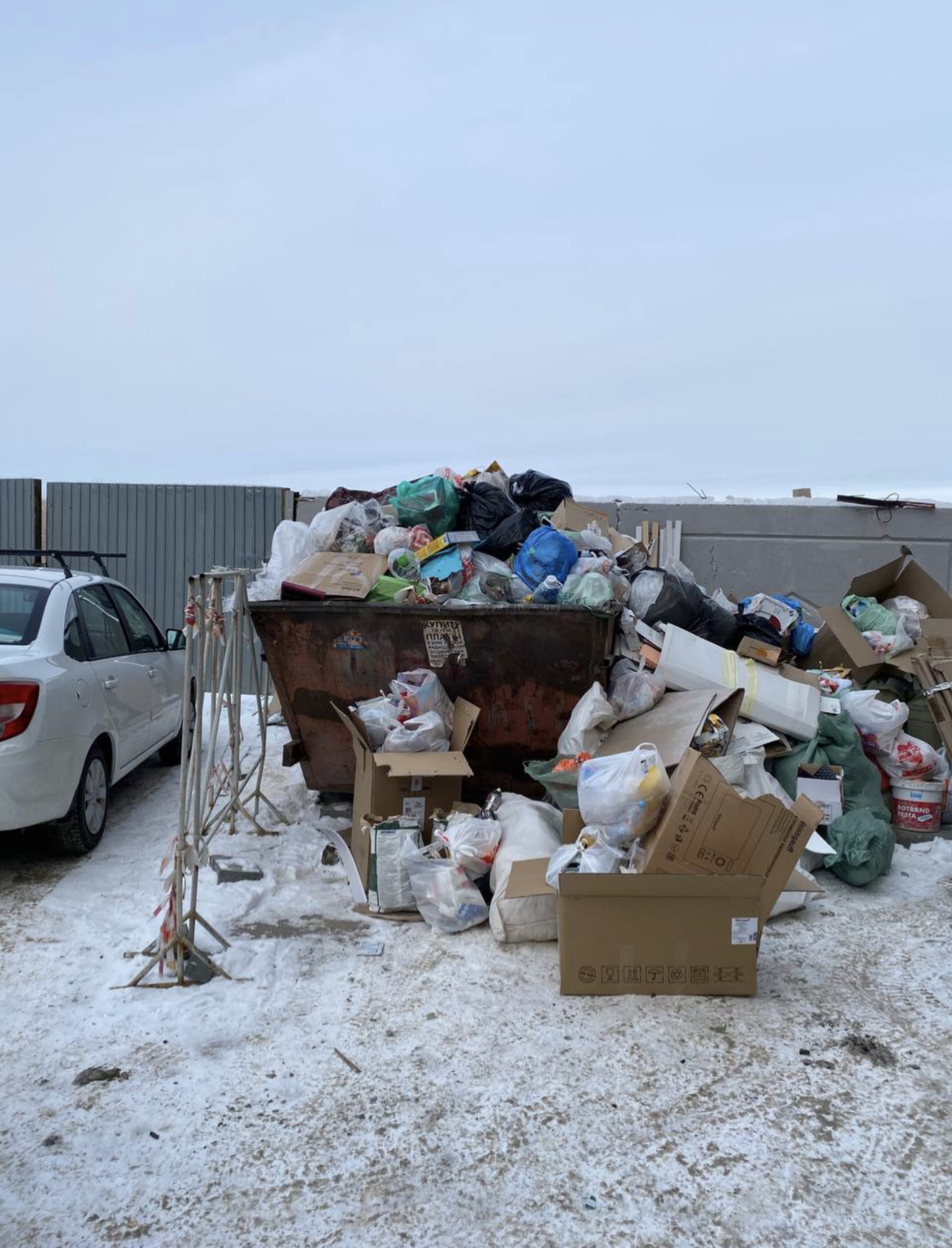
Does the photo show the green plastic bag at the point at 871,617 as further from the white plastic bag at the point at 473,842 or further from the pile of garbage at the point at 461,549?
the white plastic bag at the point at 473,842

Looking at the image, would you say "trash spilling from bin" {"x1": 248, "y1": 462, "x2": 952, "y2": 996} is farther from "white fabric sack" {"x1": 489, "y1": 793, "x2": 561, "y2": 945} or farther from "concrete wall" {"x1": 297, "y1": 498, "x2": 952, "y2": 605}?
"concrete wall" {"x1": 297, "y1": 498, "x2": 952, "y2": 605}

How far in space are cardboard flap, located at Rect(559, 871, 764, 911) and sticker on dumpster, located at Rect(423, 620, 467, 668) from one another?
1.85m

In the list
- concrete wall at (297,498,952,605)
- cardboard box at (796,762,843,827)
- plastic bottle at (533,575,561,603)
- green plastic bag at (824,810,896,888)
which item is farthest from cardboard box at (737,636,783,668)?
concrete wall at (297,498,952,605)

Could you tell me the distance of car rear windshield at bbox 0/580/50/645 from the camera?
4.41 metres

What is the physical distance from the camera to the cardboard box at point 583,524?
5.98 metres

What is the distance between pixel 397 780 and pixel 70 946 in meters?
1.55

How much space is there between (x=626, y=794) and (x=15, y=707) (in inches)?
106

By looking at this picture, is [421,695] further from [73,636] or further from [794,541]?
[794,541]

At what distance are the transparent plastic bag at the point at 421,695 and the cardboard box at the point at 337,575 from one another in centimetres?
55

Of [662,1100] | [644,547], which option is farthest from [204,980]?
[644,547]

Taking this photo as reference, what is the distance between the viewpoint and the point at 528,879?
3.74m

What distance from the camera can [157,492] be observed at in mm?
9516

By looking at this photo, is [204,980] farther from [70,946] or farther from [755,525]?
[755,525]

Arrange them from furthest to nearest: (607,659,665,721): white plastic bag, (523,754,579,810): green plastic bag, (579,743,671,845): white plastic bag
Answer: (607,659,665,721): white plastic bag < (523,754,579,810): green plastic bag < (579,743,671,845): white plastic bag
